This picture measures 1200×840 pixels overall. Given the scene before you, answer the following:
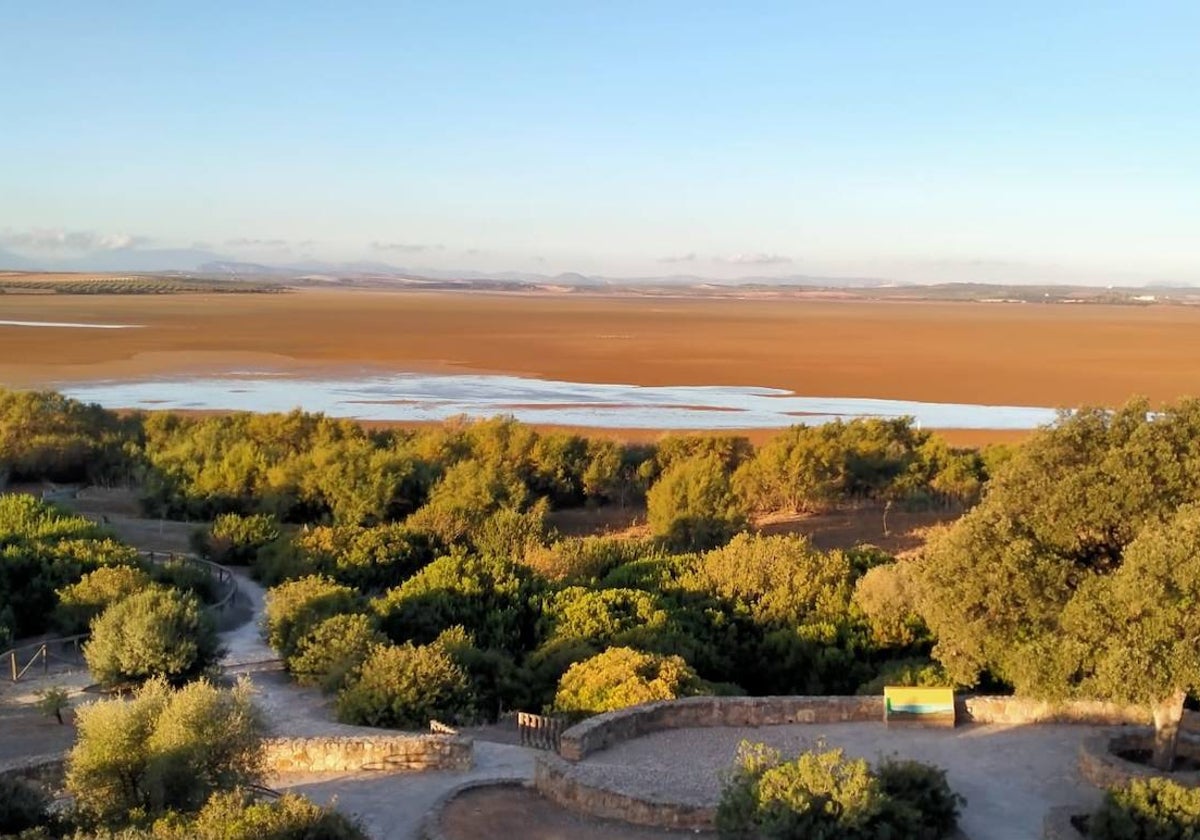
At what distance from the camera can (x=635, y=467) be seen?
36.9m

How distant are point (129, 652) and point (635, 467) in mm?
21574

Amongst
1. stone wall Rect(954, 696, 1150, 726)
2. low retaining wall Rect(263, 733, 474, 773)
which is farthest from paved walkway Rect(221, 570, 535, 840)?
stone wall Rect(954, 696, 1150, 726)

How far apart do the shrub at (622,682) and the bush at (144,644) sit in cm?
613

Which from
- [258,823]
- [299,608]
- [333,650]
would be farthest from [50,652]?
[258,823]

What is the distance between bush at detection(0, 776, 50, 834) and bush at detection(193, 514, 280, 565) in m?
17.8

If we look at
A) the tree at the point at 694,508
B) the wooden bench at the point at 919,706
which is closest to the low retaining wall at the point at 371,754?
the wooden bench at the point at 919,706

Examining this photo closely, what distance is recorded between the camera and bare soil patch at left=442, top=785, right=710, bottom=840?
10.8 metres

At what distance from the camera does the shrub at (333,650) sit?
55.3 feet

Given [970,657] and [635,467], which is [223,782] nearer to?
[970,657]

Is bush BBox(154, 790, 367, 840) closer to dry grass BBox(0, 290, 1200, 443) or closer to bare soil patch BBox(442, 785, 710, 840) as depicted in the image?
bare soil patch BBox(442, 785, 710, 840)

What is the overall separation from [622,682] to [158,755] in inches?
259

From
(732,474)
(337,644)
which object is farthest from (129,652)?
(732,474)

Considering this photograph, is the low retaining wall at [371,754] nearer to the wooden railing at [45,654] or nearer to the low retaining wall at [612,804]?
the low retaining wall at [612,804]

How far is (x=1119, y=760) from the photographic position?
1180cm
